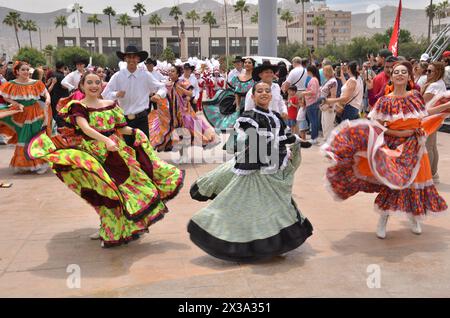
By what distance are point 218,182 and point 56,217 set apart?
7.57 ft

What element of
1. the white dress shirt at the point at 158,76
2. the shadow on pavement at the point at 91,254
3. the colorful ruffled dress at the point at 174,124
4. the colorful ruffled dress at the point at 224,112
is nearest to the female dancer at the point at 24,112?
the colorful ruffled dress at the point at 174,124

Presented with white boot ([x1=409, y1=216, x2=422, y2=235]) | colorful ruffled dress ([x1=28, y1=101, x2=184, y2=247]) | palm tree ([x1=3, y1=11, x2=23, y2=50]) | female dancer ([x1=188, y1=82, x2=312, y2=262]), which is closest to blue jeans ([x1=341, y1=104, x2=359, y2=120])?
white boot ([x1=409, y1=216, x2=422, y2=235])

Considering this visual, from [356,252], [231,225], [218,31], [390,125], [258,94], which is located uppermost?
[218,31]

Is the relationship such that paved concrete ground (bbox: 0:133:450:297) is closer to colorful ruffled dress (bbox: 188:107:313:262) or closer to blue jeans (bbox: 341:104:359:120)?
colorful ruffled dress (bbox: 188:107:313:262)

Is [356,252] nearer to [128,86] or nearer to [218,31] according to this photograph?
[128,86]

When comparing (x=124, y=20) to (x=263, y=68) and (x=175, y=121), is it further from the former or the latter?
(x=263, y=68)

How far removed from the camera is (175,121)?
9.53m

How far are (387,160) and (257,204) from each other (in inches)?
52.4

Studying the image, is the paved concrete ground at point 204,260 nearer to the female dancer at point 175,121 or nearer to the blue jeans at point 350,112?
the female dancer at point 175,121

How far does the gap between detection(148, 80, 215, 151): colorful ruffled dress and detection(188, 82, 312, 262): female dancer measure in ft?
15.7

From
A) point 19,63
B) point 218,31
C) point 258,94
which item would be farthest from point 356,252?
point 218,31

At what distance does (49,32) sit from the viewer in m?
122

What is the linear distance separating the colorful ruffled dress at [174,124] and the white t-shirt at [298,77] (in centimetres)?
273

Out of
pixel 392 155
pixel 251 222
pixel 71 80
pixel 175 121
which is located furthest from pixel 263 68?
pixel 71 80
